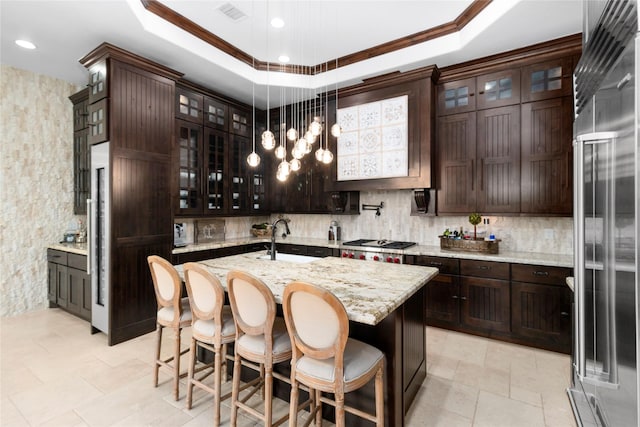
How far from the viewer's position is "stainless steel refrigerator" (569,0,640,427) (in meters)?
0.96

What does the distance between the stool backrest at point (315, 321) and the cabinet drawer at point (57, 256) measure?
394cm

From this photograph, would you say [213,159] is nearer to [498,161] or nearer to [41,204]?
[41,204]

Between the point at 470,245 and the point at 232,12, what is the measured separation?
349 cm

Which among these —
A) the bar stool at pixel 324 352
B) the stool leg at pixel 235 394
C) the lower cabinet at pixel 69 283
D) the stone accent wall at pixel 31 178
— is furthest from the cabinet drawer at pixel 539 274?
the stone accent wall at pixel 31 178

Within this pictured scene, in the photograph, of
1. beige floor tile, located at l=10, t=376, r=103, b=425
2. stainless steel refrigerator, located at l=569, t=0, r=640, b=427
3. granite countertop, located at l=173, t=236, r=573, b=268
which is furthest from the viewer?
granite countertop, located at l=173, t=236, r=573, b=268

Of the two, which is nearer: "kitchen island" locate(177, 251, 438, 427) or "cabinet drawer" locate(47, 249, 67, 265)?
"kitchen island" locate(177, 251, 438, 427)

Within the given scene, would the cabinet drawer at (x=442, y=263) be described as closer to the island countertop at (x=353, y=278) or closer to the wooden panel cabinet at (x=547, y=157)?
the wooden panel cabinet at (x=547, y=157)

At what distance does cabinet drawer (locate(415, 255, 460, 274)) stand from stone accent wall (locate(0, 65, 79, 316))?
Answer: 491cm

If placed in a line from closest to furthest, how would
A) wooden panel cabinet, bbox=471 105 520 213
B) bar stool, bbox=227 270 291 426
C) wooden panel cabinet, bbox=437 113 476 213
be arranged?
bar stool, bbox=227 270 291 426 → wooden panel cabinet, bbox=471 105 520 213 → wooden panel cabinet, bbox=437 113 476 213

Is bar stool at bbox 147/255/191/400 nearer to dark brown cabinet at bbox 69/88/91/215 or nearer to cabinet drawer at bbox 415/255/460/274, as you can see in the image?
cabinet drawer at bbox 415/255/460/274

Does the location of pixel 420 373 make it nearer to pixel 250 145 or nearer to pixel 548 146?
pixel 548 146

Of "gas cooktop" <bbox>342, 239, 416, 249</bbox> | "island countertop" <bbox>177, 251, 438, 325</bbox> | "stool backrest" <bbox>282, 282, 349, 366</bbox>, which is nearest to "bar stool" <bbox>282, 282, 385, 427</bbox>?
"stool backrest" <bbox>282, 282, 349, 366</bbox>

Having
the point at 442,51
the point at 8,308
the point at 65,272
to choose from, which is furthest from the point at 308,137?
the point at 8,308

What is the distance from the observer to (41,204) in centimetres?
427
